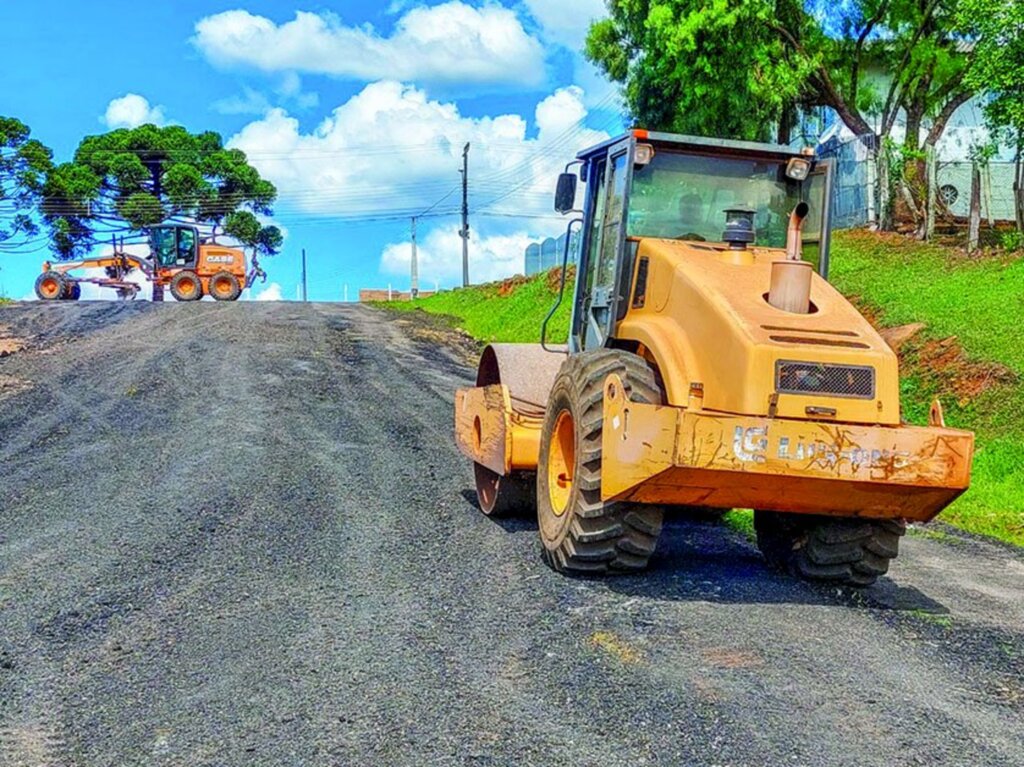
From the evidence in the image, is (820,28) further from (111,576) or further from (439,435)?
(111,576)

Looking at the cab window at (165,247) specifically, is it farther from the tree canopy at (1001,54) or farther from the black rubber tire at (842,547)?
the black rubber tire at (842,547)

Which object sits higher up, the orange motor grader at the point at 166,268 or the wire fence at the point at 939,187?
the wire fence at the point at 939,187

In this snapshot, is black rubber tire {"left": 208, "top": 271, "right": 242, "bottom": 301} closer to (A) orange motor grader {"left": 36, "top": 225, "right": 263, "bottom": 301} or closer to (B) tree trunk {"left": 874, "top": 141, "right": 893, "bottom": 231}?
(A) orange motor grader {"left": 36, "top": 225, "right": 263, "bottom": 301}

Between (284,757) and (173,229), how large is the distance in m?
34.0

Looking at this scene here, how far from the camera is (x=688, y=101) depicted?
23969 mm

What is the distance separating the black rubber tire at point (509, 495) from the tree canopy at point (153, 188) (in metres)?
45.1

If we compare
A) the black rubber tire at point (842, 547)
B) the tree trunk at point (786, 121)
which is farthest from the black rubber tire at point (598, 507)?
the tree trunk at point (786, 121)

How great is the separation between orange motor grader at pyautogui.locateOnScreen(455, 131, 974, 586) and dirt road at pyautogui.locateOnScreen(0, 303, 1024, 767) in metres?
0.40

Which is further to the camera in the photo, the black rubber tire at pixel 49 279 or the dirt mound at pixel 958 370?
the black rubber tire at pixel 49 279

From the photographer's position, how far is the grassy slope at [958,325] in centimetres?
1005

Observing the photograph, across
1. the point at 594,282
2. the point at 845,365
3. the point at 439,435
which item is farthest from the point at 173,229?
the point at 845,365

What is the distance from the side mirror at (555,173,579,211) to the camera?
23.2 feet

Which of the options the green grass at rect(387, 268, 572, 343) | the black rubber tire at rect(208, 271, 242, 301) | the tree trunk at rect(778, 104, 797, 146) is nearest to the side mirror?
the green grass at rect(387, 268, 572, 343)

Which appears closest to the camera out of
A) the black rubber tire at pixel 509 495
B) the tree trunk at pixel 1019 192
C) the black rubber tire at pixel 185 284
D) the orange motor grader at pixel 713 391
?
the orange motor grader at pixel 713 391
